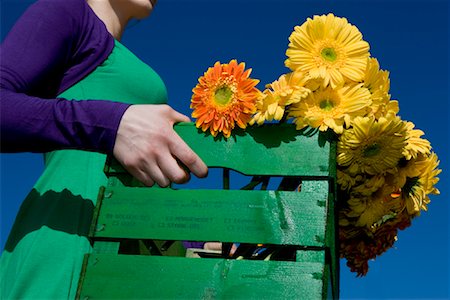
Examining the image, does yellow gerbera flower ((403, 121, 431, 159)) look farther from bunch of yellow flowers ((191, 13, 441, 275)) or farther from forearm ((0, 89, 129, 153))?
forearm ((0, 89, 129, 153))

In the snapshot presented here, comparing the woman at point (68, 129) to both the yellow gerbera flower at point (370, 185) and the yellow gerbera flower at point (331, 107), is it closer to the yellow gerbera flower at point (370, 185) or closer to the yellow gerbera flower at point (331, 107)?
the yellow gerbera flower at point (331, 107)

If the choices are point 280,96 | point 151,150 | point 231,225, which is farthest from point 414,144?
point 151,150

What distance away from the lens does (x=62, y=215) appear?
1.84m

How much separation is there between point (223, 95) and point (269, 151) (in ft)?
0.71

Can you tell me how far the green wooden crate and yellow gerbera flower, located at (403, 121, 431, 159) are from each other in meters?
0.36

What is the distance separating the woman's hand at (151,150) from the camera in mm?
1654

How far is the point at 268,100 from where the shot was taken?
1.71 meters

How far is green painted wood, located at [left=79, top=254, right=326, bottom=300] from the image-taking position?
151cm

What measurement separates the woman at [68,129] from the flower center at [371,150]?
17.8 inches

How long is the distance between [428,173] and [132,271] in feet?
3.26

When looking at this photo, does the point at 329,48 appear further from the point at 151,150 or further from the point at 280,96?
the point at 151,150

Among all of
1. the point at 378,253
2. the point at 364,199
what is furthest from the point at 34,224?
the point at 378,253

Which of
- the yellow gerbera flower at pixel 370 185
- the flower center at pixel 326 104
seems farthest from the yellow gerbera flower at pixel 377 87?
the yellow gerbera flower at pixel 370 185

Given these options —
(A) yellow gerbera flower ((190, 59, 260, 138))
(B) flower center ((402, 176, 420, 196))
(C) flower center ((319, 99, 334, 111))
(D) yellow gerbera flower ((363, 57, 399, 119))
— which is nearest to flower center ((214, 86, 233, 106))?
(A) yellow gerbera flower ((190, 59, 260, 138))
